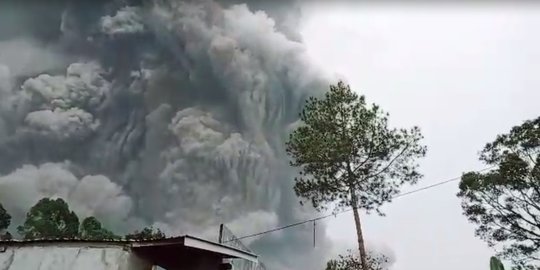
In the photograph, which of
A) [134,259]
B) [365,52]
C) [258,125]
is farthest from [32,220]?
[134,259]

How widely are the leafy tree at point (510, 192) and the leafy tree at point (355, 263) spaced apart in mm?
4372

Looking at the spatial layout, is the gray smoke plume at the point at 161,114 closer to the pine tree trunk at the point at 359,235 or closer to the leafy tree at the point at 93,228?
the leafy tree at the point at 93,228

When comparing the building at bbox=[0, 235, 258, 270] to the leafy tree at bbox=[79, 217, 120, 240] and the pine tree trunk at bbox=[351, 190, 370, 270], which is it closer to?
the pine tree trunk at bbox=[351, 190, 370, 270]

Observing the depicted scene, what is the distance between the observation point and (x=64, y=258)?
714 cm

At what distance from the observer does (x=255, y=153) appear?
39938 millimetres

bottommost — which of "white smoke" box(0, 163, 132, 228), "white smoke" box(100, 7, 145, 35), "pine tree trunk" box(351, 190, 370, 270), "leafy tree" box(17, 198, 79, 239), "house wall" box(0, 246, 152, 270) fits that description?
"house wall" box(0, 246, 152, 270)

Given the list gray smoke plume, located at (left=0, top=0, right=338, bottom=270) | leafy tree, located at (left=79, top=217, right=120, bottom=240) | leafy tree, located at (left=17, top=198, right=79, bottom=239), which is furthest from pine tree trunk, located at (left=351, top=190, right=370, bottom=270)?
leafy tree, located at (left=79, top=217, right=120, bottom=240)

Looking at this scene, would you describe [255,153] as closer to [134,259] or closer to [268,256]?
[268,256]

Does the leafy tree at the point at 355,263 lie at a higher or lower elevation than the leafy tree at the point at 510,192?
lower

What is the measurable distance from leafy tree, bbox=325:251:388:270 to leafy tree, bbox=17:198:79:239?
18.4 m

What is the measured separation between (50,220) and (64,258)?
2718 centimetres

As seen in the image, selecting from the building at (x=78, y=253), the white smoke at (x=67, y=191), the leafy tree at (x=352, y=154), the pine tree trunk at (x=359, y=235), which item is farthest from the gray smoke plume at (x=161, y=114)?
the building at (x=78, y=253)

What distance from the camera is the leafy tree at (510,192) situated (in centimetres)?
1614

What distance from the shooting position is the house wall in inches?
280
